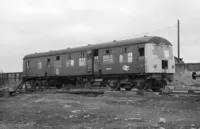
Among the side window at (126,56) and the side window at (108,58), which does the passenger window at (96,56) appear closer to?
the side window at (108,58)

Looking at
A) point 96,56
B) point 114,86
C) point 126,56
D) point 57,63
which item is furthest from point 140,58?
point 57,63

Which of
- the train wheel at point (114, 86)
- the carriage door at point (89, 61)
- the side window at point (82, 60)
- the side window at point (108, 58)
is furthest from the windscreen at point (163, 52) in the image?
the side window at point (82, 60)

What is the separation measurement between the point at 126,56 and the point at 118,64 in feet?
2.93

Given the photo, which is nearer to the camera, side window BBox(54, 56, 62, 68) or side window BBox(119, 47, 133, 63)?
side window BBox(119, 47, 133, 63)

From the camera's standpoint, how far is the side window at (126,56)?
18.4m

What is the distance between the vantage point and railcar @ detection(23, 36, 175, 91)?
1766cm

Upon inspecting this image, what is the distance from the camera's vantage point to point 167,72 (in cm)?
1833

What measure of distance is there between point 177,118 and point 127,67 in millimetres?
10741

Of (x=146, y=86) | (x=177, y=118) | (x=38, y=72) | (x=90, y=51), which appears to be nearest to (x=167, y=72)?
(x=146, y=86)

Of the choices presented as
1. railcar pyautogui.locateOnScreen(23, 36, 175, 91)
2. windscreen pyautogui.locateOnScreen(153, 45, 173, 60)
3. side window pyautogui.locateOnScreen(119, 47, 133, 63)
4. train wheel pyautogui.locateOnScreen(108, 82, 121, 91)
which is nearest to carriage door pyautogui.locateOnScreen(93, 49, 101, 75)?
railcar pyautogui.locateOnScreen(23, 36, 175, 91)

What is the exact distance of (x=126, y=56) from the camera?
18.7 m

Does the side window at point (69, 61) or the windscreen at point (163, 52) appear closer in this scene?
the windscreen at point (163, 52)

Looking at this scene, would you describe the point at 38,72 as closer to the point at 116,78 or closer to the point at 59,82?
the point at 59,82

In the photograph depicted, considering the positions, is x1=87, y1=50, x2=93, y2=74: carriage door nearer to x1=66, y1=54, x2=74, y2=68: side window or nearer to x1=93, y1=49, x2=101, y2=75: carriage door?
x1=93, y1=49, x2=101, y2=75: carriage door
